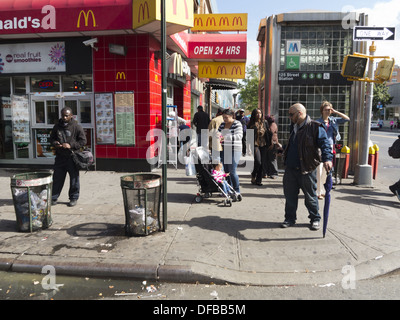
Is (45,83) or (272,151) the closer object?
(272,151)

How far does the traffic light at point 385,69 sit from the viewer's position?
23.4 ft

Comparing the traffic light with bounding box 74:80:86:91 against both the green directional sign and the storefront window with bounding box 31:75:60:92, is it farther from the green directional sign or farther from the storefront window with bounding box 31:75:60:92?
the green directional sign

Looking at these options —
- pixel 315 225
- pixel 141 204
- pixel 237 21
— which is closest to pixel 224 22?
pixel 237 21

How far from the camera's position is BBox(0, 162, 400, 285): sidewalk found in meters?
3.75

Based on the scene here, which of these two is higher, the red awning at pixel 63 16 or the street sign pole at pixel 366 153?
the red awning at pixel 63 16

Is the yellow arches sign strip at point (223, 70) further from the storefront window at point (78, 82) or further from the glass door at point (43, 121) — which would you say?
the glass door at point (43, 121)

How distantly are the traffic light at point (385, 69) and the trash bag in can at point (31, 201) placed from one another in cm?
701

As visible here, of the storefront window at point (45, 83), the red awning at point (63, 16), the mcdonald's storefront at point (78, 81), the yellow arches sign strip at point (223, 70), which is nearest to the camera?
the red awning at point (63, 16)

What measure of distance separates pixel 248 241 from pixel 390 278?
1.70m

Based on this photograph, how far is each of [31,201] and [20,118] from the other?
6.29 m

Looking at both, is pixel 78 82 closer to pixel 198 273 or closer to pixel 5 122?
pixel 5 122

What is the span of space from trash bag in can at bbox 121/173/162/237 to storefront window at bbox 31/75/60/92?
21.3ft

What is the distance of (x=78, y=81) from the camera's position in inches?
380

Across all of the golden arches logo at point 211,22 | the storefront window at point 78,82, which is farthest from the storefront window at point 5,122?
the golden arches logo at point 211,22
